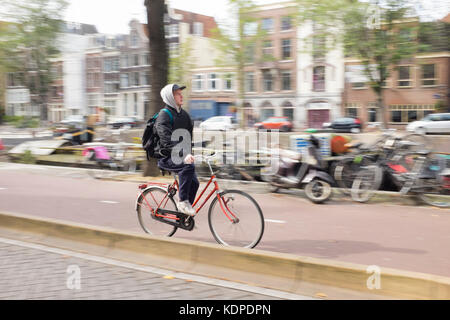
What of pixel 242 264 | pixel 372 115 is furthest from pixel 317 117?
pixel 242 264

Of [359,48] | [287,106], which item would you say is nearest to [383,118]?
[359,48]

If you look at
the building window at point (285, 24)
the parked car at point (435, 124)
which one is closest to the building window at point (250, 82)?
the building window at point (285, 24)

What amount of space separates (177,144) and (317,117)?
1596 inches

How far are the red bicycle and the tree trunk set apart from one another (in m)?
5.69

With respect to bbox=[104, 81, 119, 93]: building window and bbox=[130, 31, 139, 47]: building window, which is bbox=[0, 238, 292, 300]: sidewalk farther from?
bbox=[104, 81, 119, 93]: building window

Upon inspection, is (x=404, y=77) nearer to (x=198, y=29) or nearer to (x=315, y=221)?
(x=198, y=29)

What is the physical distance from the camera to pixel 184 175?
508cm

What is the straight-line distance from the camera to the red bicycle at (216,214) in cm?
488

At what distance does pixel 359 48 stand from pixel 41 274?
24.5 m

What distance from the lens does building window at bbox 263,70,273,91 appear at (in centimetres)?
4716

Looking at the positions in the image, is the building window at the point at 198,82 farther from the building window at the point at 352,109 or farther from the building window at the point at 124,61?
the building window at the point at 352,109

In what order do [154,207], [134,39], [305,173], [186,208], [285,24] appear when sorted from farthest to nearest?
[134,39] → [285,24] → [305,173] → [154,207] → [186,208]

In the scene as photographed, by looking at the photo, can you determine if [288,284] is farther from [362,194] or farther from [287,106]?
[287,106]

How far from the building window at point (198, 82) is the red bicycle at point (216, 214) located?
49017 mm
